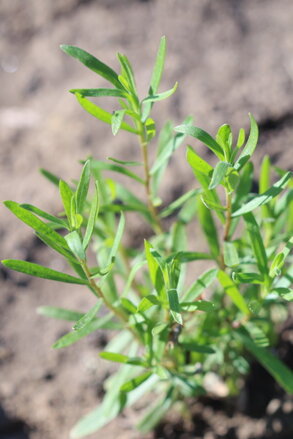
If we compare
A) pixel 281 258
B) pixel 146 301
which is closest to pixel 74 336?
pixel 146 301

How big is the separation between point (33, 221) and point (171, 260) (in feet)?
1.13

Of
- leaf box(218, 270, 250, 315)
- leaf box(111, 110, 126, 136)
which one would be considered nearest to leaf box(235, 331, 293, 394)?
leaf box(218, 270, 250, 315)

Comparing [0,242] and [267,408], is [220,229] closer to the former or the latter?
[267,408]

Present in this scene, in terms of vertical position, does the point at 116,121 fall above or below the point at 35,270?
above

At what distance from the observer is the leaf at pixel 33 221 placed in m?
1.24

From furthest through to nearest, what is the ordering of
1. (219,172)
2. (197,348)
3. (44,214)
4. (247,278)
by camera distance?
1. (197,348)
2. (247,278)
3. (44,214)
4. (219,172)

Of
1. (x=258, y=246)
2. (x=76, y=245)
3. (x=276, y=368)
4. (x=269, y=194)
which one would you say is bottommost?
(x=276, y=368)

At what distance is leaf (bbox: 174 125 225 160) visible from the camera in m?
1.21

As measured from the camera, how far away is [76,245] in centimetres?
123

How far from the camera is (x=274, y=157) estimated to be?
236 centimetres

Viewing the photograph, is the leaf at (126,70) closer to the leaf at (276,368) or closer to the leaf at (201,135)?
the leaf at (201,135)

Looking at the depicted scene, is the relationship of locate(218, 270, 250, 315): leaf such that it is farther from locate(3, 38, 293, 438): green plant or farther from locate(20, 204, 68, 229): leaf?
locate(20, 204, 68, 229): leaf

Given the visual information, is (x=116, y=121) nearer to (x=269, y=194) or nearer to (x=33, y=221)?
(x=33, y=221)

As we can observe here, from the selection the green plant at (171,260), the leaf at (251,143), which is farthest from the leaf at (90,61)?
the leaf at (251,143)
